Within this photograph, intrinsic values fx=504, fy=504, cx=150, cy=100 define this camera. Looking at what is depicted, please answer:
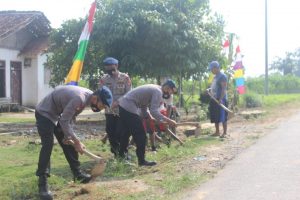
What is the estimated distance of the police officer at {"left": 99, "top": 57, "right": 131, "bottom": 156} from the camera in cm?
845

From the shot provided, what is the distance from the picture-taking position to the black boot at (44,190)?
5977 millimetres

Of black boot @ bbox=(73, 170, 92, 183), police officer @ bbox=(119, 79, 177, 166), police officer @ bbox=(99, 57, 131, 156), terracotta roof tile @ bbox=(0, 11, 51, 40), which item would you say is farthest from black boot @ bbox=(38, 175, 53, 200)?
terracotta roof tile @ bbox=(0, 11, 51, 40)

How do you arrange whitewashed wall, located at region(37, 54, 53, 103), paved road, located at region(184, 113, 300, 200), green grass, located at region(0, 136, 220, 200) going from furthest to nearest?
whitewashed wall, located at region(37, 54, 53, 103) < green grass, located at region(0, 136, 220, 200) < paved road, located at region(184, 113, 300, 200)

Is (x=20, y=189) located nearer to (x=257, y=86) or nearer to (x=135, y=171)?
(x=135, y=171)

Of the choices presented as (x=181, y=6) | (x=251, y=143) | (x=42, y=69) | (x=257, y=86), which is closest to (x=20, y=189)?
(x=251, y=143)

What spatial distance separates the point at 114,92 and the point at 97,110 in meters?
2.56

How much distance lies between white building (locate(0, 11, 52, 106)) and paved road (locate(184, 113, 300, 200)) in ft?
51.7

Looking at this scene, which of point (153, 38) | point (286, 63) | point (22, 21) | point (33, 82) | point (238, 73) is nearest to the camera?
point (153, 38)

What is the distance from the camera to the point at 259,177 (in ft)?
23.7

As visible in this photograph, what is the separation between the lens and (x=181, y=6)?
16.4m

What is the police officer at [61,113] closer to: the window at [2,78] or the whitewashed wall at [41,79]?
the window at [2,78]

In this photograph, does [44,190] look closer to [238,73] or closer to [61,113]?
[61,113]

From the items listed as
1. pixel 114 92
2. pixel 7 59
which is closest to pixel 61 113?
pixel 114 92

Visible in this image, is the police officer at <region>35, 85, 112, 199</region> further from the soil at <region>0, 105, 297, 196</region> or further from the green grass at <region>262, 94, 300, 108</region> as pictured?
the green grass at <region>262, 94, 300, 108</region>
